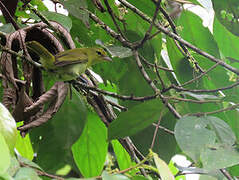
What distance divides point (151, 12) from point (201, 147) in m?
0.80

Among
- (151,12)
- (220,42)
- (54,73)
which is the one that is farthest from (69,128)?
(220,42)

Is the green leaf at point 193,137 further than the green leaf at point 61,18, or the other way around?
the green leaf at point 61,18

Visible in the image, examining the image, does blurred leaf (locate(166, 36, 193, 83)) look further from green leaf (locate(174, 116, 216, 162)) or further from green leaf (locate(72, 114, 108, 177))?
green leaf (locate(174, 116, 216, 162))

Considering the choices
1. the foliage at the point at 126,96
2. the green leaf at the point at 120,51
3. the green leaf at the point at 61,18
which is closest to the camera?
the foliage at the point at 126,96

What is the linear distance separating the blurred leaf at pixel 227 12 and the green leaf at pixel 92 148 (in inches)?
22.9

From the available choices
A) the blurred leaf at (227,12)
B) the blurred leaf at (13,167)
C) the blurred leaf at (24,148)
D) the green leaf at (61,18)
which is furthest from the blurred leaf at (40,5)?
the blurred leaf at (13,167)

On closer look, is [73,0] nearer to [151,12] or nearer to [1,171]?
[151,12]

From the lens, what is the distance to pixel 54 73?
1.26 m

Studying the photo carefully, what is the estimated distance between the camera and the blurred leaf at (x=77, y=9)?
141 cm

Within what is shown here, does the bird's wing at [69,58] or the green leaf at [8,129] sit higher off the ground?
the bird's wing at [69,58]

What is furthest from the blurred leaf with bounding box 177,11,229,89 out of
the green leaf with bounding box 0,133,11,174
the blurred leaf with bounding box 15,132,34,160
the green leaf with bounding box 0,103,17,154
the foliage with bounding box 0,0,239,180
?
the green leaf with bounding box 0,133,11,174

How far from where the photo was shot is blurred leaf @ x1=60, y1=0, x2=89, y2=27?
4.62 feet

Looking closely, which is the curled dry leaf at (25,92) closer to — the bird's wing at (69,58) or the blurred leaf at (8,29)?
the bird's wing at (69,58)

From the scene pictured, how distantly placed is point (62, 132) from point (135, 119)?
29 cm
